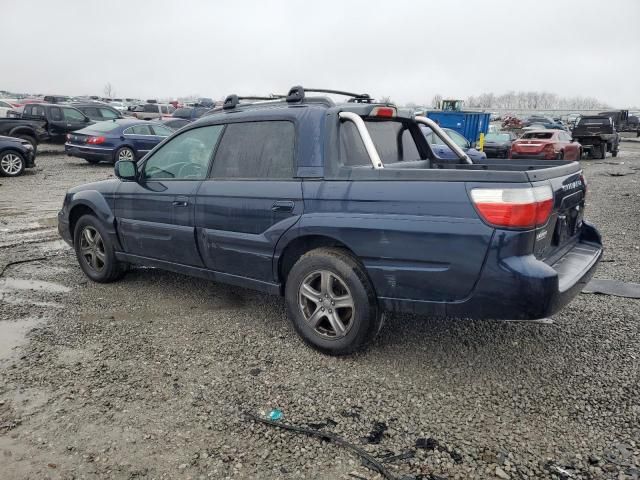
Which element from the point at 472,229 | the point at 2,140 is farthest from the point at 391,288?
the point at 2,140

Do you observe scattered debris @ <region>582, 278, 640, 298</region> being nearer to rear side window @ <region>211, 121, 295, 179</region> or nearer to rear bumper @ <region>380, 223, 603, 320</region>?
rear bumper @ <region>380, 223, 603, 320</region>

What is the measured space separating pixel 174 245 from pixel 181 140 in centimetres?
95

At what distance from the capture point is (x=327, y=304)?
11.7 ft

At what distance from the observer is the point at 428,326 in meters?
4.16

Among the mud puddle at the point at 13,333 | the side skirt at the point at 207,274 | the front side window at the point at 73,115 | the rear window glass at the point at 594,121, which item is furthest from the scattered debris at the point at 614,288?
the rear window glass at the point at 594,121

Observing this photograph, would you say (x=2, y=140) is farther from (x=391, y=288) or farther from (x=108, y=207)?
(x=391, y=288)

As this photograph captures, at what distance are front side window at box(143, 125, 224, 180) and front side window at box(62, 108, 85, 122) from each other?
16.7 meters

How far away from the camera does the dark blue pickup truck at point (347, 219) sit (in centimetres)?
291

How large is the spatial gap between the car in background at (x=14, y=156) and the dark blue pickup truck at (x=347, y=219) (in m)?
10.2

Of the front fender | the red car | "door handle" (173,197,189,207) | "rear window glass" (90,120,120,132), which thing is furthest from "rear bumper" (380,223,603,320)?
the red car

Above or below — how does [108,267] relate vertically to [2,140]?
below

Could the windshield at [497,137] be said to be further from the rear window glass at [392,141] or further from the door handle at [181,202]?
the door handle at [181,202]

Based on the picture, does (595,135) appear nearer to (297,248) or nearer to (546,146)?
(546,146)

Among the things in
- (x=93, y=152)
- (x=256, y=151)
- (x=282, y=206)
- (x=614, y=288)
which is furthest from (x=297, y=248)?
(x=93, y=152)
